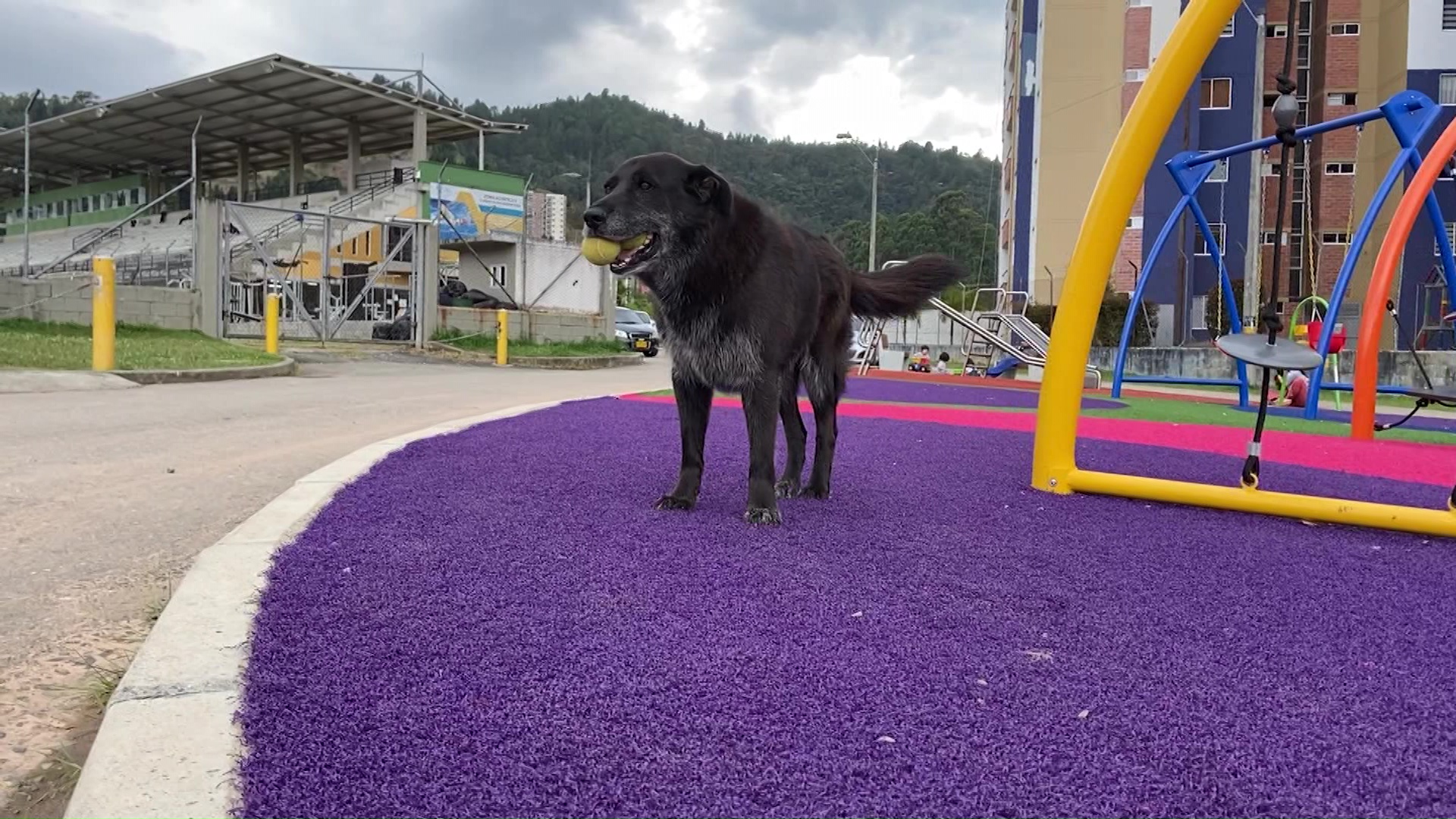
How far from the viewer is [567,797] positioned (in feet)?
4.49

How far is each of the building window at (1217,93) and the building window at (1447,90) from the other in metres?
5.59

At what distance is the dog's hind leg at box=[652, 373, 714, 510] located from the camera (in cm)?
342

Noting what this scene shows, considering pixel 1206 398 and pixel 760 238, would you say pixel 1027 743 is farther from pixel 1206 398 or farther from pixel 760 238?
pixel 1206 398

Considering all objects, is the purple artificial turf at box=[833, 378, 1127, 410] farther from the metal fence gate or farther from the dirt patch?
the metal fence gate

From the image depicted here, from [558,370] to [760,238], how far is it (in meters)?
16.0

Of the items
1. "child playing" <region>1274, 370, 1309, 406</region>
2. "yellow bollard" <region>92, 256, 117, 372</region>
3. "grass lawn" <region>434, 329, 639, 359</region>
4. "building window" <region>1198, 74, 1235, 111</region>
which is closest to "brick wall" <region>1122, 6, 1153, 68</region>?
"building window" <region>1198, 74, 1235, 111</region>

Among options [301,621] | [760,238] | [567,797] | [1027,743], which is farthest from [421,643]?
[760,238]

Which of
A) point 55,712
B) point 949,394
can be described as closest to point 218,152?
point 949,394

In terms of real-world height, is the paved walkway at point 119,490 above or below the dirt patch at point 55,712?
above

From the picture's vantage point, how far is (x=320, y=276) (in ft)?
82.5

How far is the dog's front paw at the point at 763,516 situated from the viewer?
10.4 feet

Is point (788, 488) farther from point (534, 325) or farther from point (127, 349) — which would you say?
point (534, 325)

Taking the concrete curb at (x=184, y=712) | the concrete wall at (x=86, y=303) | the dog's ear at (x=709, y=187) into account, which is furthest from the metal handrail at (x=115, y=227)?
the concrete curb at (x=184, y=712)

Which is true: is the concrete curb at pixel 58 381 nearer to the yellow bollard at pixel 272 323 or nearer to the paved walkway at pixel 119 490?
the paved walkway at pixel 119 490
